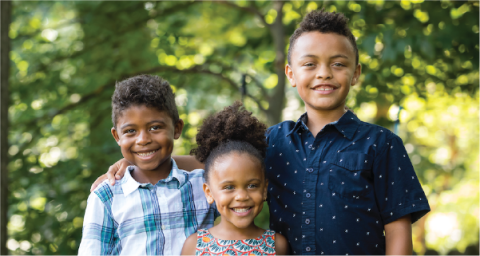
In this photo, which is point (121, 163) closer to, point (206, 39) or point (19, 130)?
point (19, 130)

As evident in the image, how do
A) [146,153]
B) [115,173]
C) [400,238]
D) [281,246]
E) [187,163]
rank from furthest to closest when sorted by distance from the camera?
[187,163], [115,173], [146,153], [281,246], [400,238]

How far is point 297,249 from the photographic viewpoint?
1876 millimetres

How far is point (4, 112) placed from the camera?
3525 mm

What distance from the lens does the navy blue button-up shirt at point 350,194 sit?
180 centimetres

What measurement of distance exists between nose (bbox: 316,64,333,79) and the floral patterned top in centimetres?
71

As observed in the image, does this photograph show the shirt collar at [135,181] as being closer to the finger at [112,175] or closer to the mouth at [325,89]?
the finger at [112,175]

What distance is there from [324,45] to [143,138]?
0.91 m

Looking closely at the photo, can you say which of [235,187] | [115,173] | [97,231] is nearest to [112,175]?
[115,173]

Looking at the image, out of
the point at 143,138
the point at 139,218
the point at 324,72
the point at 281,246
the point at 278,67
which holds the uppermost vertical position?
the point at 278,67

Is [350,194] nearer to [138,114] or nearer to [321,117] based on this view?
[321,117]

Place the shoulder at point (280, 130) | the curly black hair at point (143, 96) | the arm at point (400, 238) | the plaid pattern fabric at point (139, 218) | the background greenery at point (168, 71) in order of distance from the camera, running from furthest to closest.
Answer: the background greenery at point (168, 71), the shoulder at point (280, 130), the curly black hair at point (143, 96), the plaid pattern fabric at point (139, 218), the arm at point (400, 238)

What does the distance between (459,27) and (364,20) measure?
604 millimetres

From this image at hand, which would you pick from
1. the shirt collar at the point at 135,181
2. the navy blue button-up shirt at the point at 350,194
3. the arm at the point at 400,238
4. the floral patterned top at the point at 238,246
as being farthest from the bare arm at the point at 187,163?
the arm at the point at 400,238

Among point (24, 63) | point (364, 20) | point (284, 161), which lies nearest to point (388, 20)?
point (364, 20)
